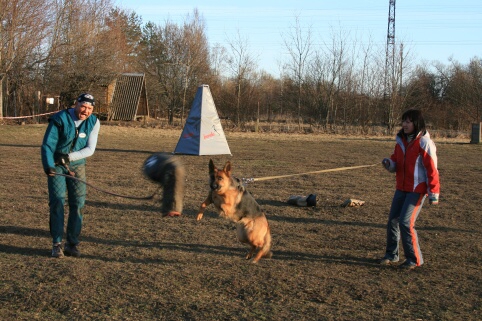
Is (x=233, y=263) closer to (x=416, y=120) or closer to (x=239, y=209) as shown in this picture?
(x=239, y=209)

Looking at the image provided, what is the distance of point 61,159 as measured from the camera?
5.75 m

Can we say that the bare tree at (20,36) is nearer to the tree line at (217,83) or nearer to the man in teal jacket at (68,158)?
the tree line at (217,83)

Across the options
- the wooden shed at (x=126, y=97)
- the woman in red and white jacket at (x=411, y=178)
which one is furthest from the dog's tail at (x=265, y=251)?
the wooden shed at (x=126, y=97)

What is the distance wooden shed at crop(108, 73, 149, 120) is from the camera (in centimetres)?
3659

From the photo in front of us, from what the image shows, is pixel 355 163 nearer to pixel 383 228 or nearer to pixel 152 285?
pixel 383 228

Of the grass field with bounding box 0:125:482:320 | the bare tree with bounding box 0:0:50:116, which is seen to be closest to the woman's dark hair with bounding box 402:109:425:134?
the grass field with bounding box 0:125:482:320

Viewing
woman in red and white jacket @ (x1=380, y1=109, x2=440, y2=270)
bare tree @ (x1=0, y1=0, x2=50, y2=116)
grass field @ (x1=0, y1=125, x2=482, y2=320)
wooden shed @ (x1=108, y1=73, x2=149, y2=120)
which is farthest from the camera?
wooden shed @ (x1=108, y1=73, x2=149, y2=120)

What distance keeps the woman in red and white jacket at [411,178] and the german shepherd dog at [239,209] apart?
4.77ft

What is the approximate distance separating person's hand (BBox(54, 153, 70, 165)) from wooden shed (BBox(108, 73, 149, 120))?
30.9 m

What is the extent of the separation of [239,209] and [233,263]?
0.64m

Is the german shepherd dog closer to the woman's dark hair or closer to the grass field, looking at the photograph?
the grass field

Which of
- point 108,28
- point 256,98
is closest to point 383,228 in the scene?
point 256,98

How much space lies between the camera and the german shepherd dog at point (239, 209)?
5496 millimetres

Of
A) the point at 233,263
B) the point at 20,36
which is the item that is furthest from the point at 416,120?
the point at 20,36
